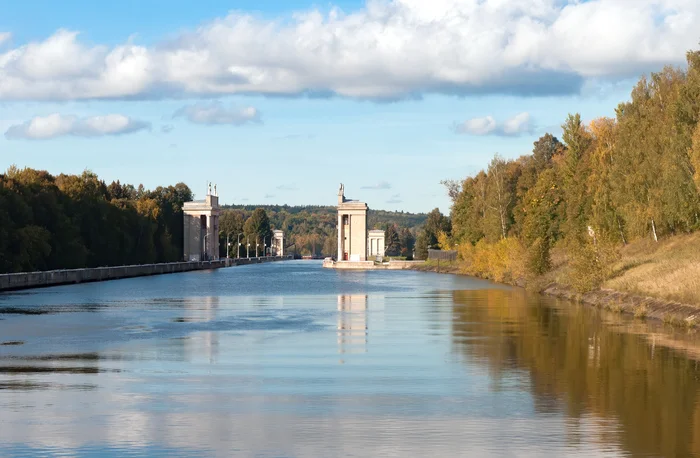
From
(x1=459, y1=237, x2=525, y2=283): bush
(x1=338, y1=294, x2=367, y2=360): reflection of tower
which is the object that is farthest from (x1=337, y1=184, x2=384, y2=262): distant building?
(x1=338, y1=294, x2=367, y2=360): reflection of tower

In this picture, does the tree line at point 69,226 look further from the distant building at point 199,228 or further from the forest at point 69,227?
the distant building at point 199,228

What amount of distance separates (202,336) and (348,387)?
14.6 m

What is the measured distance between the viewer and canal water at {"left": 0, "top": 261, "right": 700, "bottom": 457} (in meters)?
17.2

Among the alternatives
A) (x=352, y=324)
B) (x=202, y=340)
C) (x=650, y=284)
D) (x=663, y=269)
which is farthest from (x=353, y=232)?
(x=202, y=340)

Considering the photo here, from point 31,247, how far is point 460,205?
6462 centimetres

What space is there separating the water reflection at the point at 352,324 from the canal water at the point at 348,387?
0.16 metres

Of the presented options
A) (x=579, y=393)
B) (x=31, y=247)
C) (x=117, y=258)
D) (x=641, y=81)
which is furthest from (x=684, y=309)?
(x=117, y=258)

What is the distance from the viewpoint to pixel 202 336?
37.3m

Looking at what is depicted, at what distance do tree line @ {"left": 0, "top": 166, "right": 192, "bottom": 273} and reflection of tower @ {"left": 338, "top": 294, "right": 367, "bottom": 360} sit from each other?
24660 mm

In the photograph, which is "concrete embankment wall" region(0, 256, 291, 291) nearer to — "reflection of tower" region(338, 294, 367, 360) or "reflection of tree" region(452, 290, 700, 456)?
"reflection of tower" region(338, 294, 367, 360)

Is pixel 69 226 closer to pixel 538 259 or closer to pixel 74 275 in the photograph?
pixel 74 275

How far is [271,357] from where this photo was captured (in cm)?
2988

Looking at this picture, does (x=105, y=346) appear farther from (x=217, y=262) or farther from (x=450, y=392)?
(x=217, y=262)

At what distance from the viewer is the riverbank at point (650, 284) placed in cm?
4161
